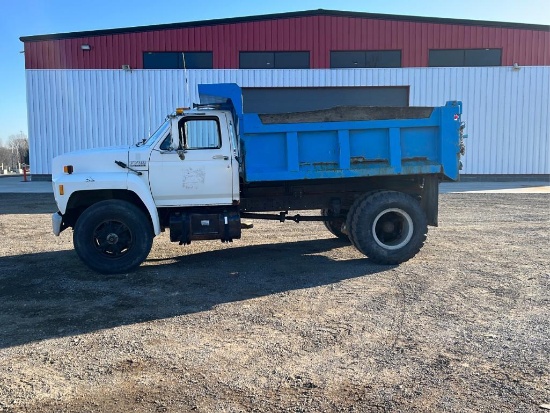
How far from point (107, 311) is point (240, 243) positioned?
406cm

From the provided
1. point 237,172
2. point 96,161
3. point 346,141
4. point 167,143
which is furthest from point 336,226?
point 96,161

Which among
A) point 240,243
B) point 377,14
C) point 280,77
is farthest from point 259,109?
point 240,243

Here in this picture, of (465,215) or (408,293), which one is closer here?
(408,293)

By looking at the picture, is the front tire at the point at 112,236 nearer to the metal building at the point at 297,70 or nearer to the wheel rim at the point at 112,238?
the wheel rim at the point at 112,238

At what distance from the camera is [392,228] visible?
7242mm

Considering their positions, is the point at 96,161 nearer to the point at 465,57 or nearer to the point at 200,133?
the point at 200,133

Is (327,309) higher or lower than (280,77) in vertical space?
lower

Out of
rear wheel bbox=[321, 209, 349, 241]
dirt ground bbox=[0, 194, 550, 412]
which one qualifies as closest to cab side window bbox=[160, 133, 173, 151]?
dirt ground bbox=[0, 194, 550, 412]

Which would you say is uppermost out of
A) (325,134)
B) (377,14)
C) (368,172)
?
(377,14)

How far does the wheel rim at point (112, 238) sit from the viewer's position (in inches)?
258

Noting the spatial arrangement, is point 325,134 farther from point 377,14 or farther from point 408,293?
point 377,14

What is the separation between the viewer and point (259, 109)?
2138 centimetres

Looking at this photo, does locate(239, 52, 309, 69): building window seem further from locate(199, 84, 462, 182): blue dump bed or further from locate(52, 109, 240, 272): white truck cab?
locate(52, 109, 240, 272): white truck cab

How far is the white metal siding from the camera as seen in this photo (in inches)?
849
